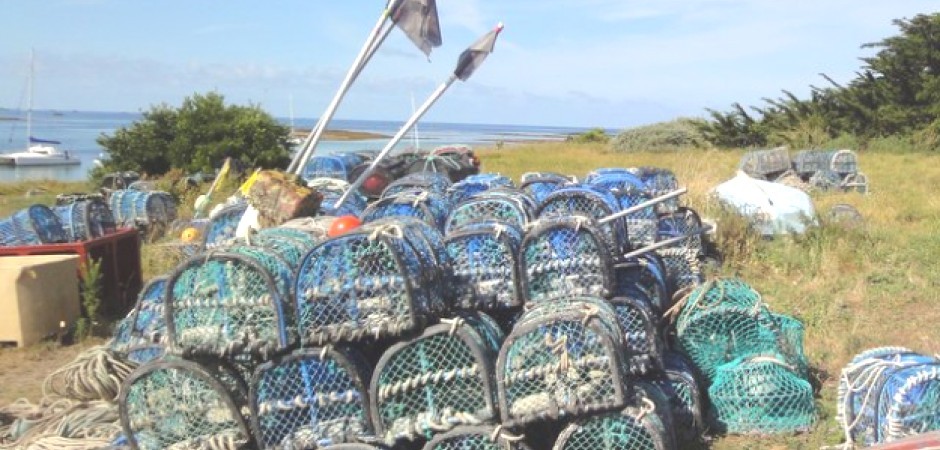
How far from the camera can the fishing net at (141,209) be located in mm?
11719

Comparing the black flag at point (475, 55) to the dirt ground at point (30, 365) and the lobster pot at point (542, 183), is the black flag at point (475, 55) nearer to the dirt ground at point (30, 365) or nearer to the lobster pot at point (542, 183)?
the lobster pot at point (542, 183)

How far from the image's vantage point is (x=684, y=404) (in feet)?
16.0

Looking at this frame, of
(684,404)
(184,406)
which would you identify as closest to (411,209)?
(684,404)

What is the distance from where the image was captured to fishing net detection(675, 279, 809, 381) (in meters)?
5.24

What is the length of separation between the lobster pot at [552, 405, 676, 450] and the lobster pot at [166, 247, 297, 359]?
4.13ft

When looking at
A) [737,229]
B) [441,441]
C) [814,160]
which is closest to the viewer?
[441,441]

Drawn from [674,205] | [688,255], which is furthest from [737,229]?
[688,255]

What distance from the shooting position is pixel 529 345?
4047mm

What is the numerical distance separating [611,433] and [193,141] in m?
17.3

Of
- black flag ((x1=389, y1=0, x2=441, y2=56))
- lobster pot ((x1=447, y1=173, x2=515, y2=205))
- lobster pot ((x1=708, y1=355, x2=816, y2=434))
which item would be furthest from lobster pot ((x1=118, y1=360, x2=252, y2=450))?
black flag ((x1=389, y1=0, x2=441, y2=56))

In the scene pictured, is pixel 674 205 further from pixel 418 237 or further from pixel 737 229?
pixel 418 237

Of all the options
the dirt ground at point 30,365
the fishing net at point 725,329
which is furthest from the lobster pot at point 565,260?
the dirt ground at point 30,365

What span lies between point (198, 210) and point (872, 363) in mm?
8813

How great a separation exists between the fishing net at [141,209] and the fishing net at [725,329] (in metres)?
8.21
